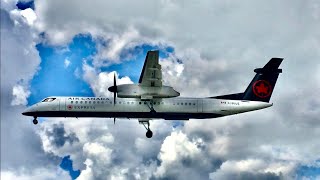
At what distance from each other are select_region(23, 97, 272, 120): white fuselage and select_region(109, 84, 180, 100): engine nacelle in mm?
1115

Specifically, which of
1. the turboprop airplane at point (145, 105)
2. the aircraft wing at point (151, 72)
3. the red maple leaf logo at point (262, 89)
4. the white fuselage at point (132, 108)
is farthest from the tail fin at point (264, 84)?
the aircraft wing at point (151, 72)

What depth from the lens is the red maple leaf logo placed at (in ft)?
197

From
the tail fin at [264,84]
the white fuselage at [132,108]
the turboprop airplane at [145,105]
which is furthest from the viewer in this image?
the tail fin at [264,84]

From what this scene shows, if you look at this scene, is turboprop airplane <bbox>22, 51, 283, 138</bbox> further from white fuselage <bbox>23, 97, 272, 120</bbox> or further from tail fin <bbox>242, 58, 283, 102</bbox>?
tail fin <bbox>242, 58, 283, 102</bbox>

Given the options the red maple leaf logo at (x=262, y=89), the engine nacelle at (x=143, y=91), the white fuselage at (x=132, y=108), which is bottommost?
the white fuselage at (x=132, y=108)

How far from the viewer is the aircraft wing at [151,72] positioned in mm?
52000

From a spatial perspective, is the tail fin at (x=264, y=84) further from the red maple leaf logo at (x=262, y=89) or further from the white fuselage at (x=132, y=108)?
the white fuselage at (x=132, y=108)

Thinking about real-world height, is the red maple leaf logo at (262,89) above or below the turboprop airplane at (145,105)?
above

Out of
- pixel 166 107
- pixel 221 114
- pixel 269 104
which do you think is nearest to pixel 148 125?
pixel 166 107

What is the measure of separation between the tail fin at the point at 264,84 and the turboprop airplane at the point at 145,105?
64 centimetres

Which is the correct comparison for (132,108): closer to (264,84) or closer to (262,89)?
(262,89)

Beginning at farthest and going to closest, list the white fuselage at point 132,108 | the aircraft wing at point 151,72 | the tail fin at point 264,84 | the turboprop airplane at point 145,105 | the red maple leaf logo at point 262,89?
1. the red maple leaf logo at point 262,89
2. the tail fin at point 264,84
3. the white fuselage at point 132,108
4. the turboprop airplane at point 145,105
5. the aircraft wing at point 151,72

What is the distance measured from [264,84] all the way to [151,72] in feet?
44.9

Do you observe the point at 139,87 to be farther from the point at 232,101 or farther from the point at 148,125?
the point at 232,101
